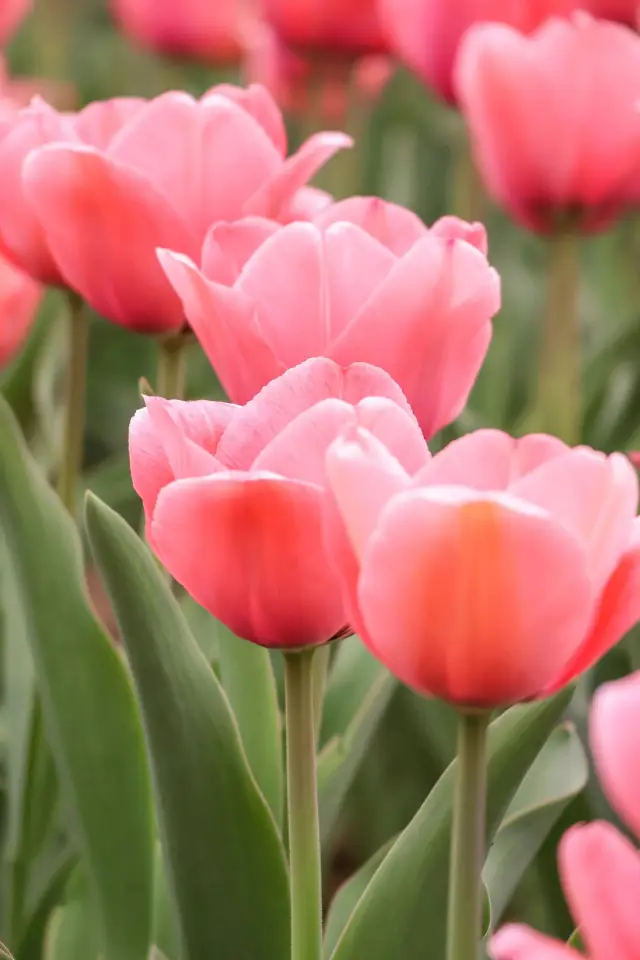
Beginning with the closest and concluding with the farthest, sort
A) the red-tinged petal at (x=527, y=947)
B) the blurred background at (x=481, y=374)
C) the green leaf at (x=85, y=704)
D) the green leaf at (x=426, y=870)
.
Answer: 1. the red-tinged petal at (x=527, y=947)
2. the green leaf at (x=426, y=870)
3. the green leaf at (x=85, y=704)
4. the blurred background at (x=481, y=374)

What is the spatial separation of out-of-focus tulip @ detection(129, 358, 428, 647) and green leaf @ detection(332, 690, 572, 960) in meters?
0.06

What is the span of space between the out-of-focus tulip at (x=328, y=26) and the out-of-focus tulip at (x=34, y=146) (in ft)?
1.66

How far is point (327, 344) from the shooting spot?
1.20 feet

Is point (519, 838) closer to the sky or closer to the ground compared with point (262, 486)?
closer to the ground

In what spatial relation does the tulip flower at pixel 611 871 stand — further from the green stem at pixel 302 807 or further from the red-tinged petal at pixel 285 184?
the red-tinged petal at pixel 285 184

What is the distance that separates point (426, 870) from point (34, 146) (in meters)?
0.30

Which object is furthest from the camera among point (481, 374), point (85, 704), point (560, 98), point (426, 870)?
point (481, 374)

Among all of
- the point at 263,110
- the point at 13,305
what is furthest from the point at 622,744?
the point at 13,305

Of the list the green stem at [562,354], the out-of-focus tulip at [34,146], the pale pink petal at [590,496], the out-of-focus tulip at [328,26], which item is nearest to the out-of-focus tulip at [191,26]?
the out-of-focus tulip at [328,26]

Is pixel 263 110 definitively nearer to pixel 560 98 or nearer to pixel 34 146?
pixel 34 146

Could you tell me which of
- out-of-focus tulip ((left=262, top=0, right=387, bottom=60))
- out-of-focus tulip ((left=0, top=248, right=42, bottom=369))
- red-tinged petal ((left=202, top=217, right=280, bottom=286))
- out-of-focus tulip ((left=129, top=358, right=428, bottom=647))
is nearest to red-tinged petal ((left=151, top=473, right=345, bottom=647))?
out-of-focus tulip ((left=129, top=358, right=428, bottom=647))

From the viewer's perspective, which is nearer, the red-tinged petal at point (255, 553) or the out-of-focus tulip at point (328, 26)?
the red-tinged petal at point (255, 553)

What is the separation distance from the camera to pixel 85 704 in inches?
17.4

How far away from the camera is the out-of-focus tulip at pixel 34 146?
0.49 m
